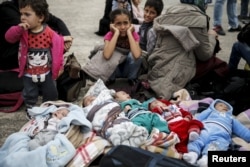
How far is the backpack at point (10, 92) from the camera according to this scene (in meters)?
3.60

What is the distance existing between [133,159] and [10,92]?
174cm

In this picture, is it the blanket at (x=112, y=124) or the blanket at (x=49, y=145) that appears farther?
the blanket at (x=112, y=124)

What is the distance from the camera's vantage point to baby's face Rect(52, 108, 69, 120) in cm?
297

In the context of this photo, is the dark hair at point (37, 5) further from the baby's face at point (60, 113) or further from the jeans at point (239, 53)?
the jeans at point (239, 53)

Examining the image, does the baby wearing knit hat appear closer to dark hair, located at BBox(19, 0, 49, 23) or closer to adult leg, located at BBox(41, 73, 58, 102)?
Answer: adult leg, located at BBox(41, 73, 58, 102)

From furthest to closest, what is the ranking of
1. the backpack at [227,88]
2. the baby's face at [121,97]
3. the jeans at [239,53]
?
the jeans at [239,53]
the backpack at [227,88]
the baby's face at [121,97]

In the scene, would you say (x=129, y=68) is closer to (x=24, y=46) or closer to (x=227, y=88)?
(x=227, y=88)

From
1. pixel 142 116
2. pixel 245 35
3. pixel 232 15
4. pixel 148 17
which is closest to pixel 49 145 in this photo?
pixel 142 116

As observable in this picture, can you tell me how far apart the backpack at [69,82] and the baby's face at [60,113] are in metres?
0.78

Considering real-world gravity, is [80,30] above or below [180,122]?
below

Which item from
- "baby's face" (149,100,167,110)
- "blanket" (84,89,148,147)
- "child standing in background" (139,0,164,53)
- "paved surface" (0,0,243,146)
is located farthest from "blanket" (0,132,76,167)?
"child standing in background" (139,0,164,53)

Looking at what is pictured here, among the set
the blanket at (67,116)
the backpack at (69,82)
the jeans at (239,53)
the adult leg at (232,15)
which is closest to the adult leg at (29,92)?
the blanket at (67,116)

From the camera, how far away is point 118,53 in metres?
3.96

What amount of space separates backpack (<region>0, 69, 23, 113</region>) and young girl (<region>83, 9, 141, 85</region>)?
0.69 meters
